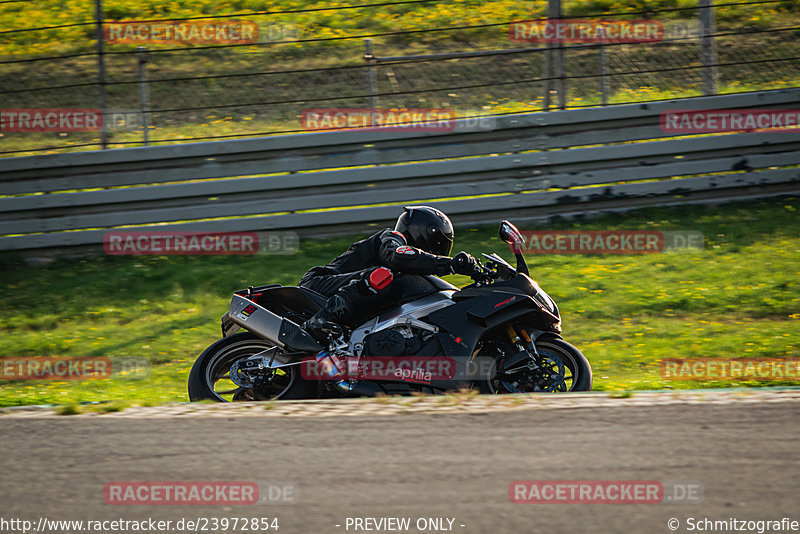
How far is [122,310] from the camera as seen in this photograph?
8.58m

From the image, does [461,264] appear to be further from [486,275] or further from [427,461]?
[427,461]

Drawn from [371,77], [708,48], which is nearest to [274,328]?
[371,77]

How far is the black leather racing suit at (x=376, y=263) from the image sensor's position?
5.66m

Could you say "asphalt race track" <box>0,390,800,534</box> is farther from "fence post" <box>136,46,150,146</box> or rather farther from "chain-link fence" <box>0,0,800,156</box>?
"chain-link fence" <box>0,0,800,156</box>

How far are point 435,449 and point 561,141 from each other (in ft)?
22.1

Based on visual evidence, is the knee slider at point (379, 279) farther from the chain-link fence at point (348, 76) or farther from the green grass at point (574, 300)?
the chain-link fence at point (348, 76)

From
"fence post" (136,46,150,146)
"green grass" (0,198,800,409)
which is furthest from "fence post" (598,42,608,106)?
"fence post" (136,46,150,146)

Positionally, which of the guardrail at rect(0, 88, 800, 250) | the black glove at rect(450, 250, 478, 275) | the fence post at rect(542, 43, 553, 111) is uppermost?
the fence post at rect(542, 43, 553, 111)

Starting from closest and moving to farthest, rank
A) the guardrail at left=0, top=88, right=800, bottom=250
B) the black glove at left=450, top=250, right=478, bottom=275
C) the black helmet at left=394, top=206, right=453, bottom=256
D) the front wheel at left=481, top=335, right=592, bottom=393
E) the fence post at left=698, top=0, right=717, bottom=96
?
the front wheel at left=481, top=335, right=592, bottom=393 < the black glove at left=450, top=250, right=478, bottom=275 < the black helmet at left=394, top=206, right=453, bottom=256 < the guardrail at left=0, top=88, right=800, bottom=250 < the fence post at left=698, top=0, right=717, bottom=96

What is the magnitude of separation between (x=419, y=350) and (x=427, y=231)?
860 millimetres

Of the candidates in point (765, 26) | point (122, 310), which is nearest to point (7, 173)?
point (122, 310)

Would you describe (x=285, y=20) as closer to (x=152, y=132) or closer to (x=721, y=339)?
(x=152, y=132)

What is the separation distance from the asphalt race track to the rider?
1.20 metres

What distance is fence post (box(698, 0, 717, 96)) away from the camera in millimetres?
10273
